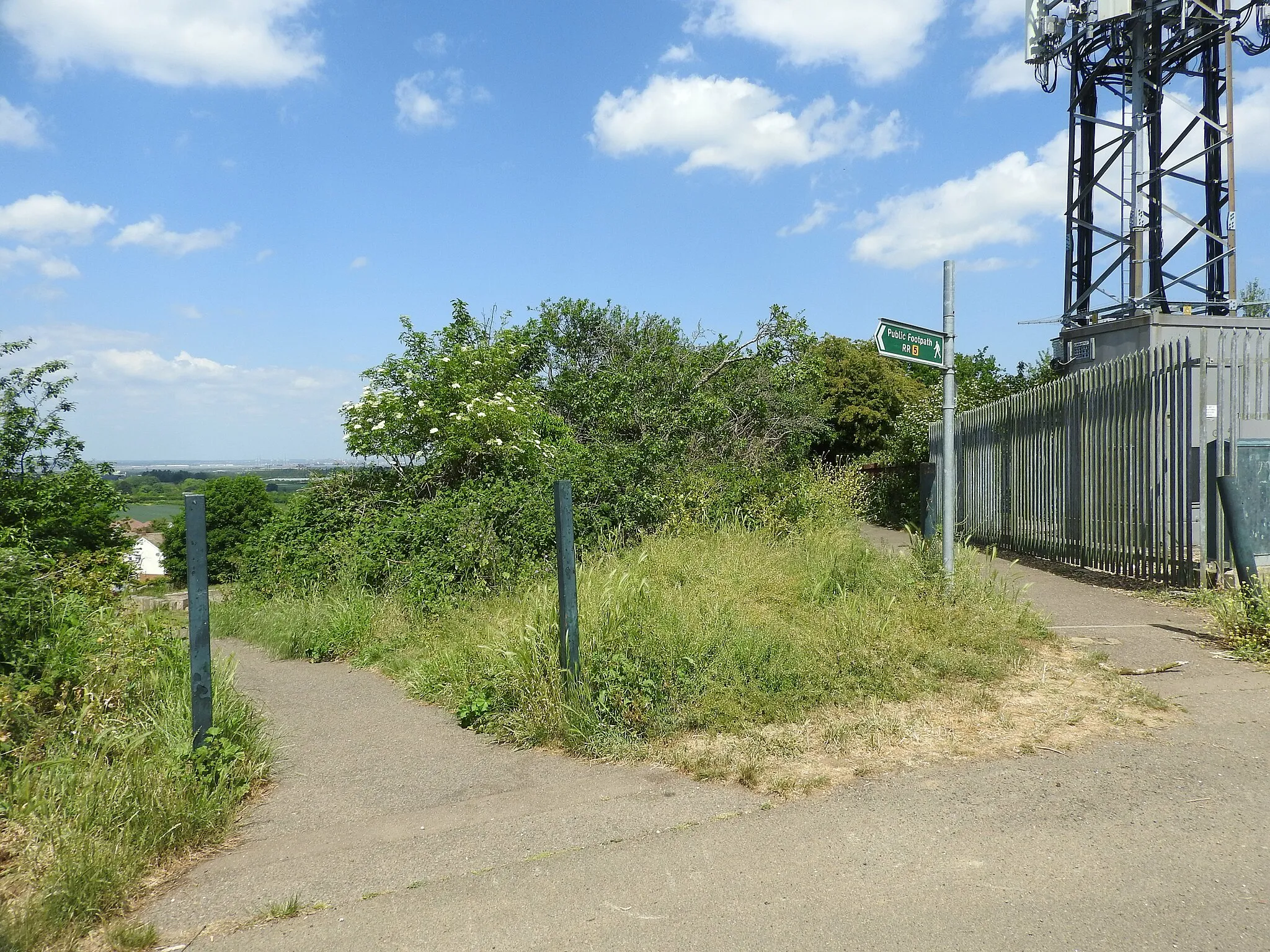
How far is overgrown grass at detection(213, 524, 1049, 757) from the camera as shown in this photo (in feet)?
17.8

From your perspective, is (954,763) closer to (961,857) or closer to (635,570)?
(961,857)

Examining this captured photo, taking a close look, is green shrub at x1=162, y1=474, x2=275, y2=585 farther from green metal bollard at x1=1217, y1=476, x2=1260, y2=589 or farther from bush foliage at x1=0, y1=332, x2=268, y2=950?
green metal bollard at x1=1217, y1=476, x2=1260, y2=589

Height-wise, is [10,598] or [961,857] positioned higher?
[10,598]

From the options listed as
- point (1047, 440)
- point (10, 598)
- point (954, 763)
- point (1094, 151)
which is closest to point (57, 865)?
point (10, 598)

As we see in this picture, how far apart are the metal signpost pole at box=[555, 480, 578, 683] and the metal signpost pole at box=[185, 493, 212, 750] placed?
1942 mm

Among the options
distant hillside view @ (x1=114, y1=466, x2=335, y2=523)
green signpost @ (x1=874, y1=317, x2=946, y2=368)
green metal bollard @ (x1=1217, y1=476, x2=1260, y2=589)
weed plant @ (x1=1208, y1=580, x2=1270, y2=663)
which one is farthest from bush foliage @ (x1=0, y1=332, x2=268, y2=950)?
green metal bollard @ (x1=1217, y1=476, x2=1260, y2=589)

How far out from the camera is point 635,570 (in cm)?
816

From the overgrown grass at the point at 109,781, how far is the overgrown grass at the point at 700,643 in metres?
1.69

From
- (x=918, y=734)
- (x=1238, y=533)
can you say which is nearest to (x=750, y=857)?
(x=918, y=734)

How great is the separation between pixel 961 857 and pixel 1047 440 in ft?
32.9

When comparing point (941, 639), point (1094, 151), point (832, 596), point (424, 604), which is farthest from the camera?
point (1094, 151)

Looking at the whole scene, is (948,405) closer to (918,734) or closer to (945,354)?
(945,354)

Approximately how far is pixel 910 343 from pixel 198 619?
557cm

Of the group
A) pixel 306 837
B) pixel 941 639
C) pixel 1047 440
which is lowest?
pixel 306 837
